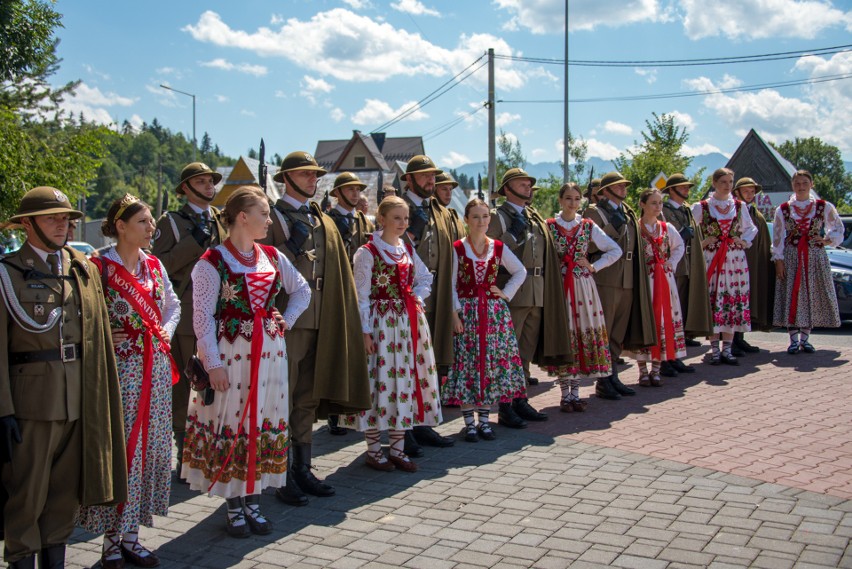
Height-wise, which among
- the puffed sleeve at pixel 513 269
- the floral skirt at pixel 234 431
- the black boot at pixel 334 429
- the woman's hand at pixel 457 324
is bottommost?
the black boot at pixel 334 429

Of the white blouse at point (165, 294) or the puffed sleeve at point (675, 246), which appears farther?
the puffed sleeve at point (675, 246)

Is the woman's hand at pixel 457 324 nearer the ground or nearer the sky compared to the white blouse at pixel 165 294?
nearer the ground

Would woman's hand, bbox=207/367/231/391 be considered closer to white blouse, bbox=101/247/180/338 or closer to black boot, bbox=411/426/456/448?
white blouse, bbox=101/247/180/338

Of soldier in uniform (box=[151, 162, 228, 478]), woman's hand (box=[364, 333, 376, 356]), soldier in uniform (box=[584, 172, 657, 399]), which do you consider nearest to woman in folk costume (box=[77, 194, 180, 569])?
soldier in uniform (box=[151, 162, 228, 478])

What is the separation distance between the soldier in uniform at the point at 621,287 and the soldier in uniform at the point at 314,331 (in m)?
3.56

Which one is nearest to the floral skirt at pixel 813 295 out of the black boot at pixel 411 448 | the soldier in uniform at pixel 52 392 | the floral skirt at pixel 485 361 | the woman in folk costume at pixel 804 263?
the woman in folk costume at pixel 804 263

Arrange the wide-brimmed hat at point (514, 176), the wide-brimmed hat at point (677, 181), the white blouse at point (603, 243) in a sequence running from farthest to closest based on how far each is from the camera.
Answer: the wide-brimmed hat at point (677, 181)
the white blouse at point (603, 243)
the wide-brimmed hat at point (514, 176)

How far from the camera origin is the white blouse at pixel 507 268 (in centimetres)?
711

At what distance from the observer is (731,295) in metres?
10.2

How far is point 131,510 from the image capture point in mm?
4477

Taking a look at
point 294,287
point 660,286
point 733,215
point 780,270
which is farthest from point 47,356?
point 780,270

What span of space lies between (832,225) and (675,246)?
276cm

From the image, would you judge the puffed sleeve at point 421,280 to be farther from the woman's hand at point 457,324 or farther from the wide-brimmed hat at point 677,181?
the wide-brimmed hat at point 677,181

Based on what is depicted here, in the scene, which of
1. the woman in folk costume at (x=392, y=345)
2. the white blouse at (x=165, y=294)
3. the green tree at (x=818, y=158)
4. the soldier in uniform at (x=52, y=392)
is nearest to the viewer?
the soldier in uniform at (x=52, y=392)
